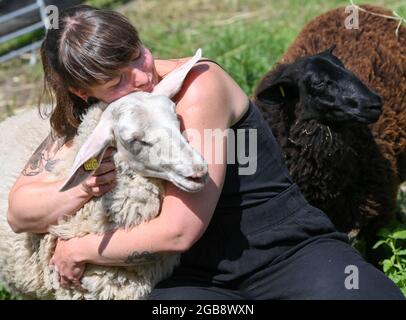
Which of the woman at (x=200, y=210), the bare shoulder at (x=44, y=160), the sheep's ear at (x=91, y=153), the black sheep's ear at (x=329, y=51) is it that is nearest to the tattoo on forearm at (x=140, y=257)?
the woman at (x=200, y=210)

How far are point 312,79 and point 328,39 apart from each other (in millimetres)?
648

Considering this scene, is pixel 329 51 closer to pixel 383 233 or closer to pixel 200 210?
pixel 383 233

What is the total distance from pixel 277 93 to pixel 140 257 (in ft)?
4.84

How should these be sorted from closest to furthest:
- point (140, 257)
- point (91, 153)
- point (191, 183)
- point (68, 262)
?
point (191, 183) → point (91, 153) → point (140, 257) → point (68, 262)

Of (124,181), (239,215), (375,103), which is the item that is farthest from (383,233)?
(124,181)

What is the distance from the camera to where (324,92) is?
348 centimetres

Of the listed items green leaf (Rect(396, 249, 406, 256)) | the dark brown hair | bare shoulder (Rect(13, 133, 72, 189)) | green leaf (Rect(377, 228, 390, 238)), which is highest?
the dark brown hair

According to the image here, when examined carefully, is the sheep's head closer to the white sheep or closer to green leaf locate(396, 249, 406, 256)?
the white sheep

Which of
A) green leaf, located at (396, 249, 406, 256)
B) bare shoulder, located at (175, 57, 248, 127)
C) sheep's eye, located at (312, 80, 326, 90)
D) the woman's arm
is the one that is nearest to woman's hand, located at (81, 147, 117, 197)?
the woman's arm

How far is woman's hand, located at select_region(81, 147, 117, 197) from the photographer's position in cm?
262

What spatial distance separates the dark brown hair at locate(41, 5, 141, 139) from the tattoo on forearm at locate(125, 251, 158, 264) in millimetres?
612

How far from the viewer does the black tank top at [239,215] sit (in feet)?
8.80

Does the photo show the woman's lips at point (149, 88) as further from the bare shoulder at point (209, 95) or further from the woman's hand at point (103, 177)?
the woman's hand at point (103, 177)
